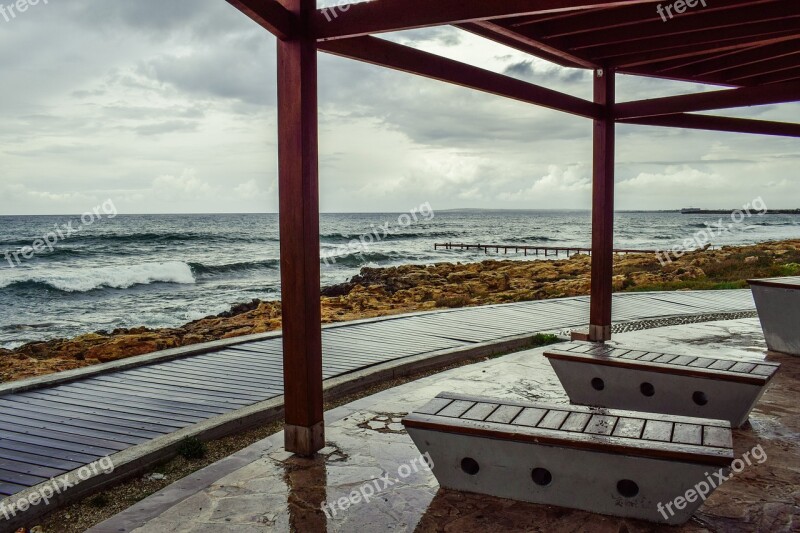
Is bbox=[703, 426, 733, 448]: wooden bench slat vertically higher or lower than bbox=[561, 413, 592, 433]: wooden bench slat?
lower

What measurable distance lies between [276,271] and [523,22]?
975 inches

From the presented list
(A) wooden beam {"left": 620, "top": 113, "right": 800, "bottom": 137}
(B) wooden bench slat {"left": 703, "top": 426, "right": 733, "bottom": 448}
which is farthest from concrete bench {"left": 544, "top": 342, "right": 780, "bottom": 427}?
(A) wooden beam {"left": 620, "top": 113, "right": 800, "bottom": 137}

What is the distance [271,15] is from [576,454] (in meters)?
2.84

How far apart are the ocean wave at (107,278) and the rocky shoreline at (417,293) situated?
28.2 ft

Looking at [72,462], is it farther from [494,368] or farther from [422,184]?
[422,184]

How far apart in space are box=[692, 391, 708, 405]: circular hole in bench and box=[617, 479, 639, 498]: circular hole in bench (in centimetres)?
165

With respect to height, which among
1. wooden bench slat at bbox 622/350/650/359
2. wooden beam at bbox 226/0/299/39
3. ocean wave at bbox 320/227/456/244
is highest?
wooden beam at bbox 226/0/299/39

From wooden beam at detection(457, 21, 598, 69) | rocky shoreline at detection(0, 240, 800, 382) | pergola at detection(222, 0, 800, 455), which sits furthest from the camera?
rocky shoreline at detection(0, 240, 800, 382)

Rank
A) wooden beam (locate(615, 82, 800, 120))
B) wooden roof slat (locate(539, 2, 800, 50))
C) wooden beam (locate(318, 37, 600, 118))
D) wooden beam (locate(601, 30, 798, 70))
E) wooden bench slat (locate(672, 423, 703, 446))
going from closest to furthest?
wooden bench slat (locate(672, 423, 703, 446))
wooden beam (locate(318, 37, 600, 118))
wooden roof slat (locate(539, 2, 800, 50))
wooden beam (locate(601, 30, 798, 70))
wooden beam (locate(615, 82, 800, 120))

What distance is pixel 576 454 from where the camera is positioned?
9.61 ft

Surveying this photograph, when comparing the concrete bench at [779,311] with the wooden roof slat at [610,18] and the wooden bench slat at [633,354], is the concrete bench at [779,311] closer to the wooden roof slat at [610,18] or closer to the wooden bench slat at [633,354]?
the wooden bench slat at [633,354]

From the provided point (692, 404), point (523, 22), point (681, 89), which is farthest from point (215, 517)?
point (681, 89)

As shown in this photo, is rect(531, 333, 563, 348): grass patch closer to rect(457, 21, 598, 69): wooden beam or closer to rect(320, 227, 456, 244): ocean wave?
rect(457, 21, 598, 69): wooden beam

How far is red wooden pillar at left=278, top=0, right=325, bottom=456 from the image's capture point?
3635 mm
